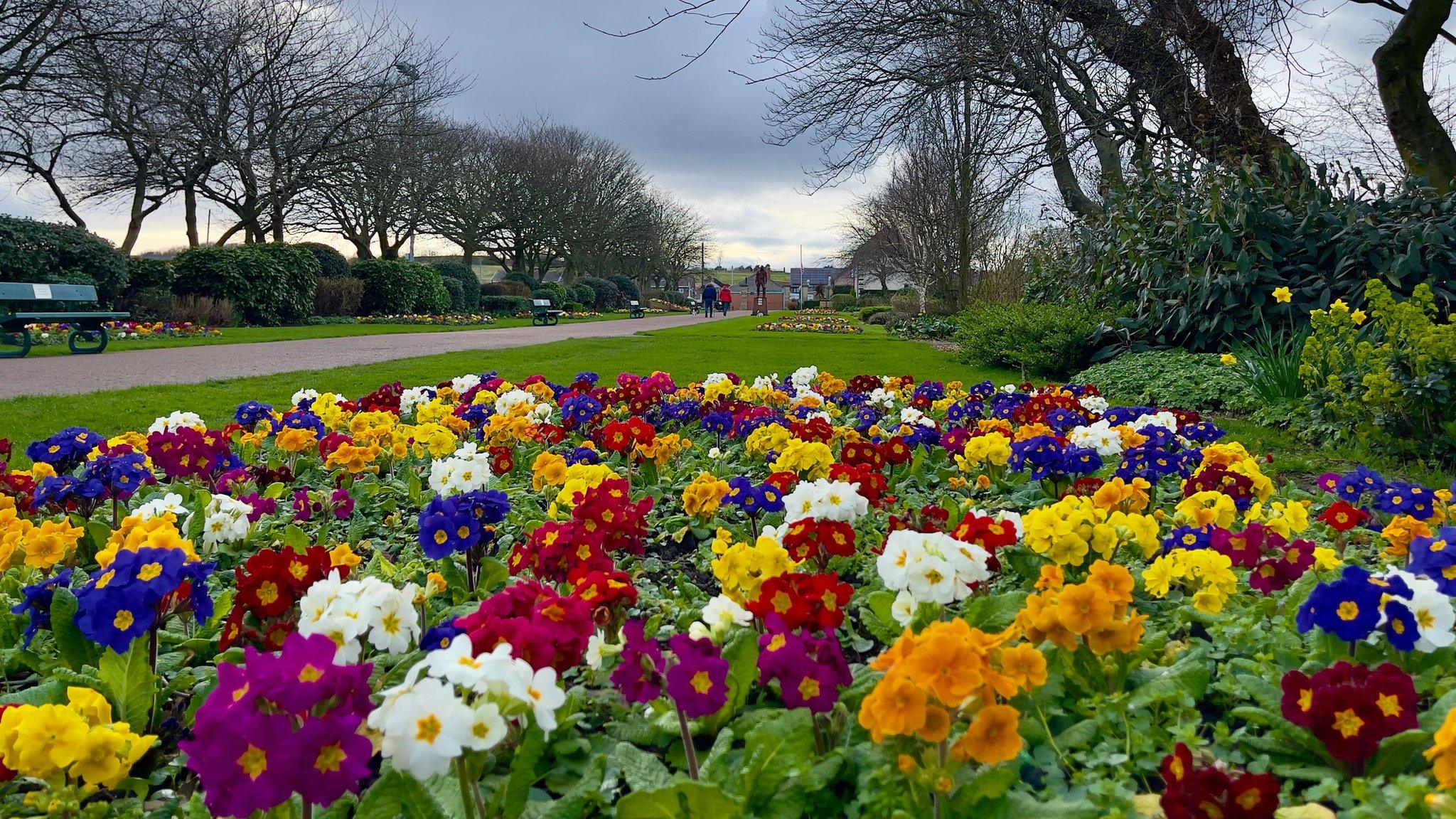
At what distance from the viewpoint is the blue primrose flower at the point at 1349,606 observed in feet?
5.00

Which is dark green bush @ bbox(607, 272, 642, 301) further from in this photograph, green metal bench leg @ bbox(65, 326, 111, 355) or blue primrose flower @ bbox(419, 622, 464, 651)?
blue primrose flower @ bbox(419, 622, 464, 651)

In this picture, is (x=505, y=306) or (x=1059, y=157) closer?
(x=1059, y=157)

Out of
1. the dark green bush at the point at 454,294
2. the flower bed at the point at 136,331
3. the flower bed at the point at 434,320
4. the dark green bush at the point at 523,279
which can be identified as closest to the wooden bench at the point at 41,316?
the flower bed at the point at 136,331

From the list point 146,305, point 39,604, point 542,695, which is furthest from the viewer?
point 146,305

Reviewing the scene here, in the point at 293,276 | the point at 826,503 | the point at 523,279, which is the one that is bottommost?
the point at 826,503

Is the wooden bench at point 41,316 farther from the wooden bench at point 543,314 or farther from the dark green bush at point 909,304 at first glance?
the dark green bush at point 909,304

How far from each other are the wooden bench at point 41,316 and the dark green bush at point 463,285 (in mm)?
14856

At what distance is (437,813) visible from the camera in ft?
4.53

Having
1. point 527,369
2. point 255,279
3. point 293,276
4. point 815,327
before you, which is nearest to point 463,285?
point 293,276

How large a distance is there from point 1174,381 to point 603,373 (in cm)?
564

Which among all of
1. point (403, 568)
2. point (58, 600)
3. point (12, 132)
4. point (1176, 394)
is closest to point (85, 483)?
point (58, 600)

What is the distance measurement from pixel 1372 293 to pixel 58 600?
5849 millimetres

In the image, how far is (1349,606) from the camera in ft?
5.04

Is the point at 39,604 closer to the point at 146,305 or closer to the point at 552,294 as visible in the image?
the point at 146,305
